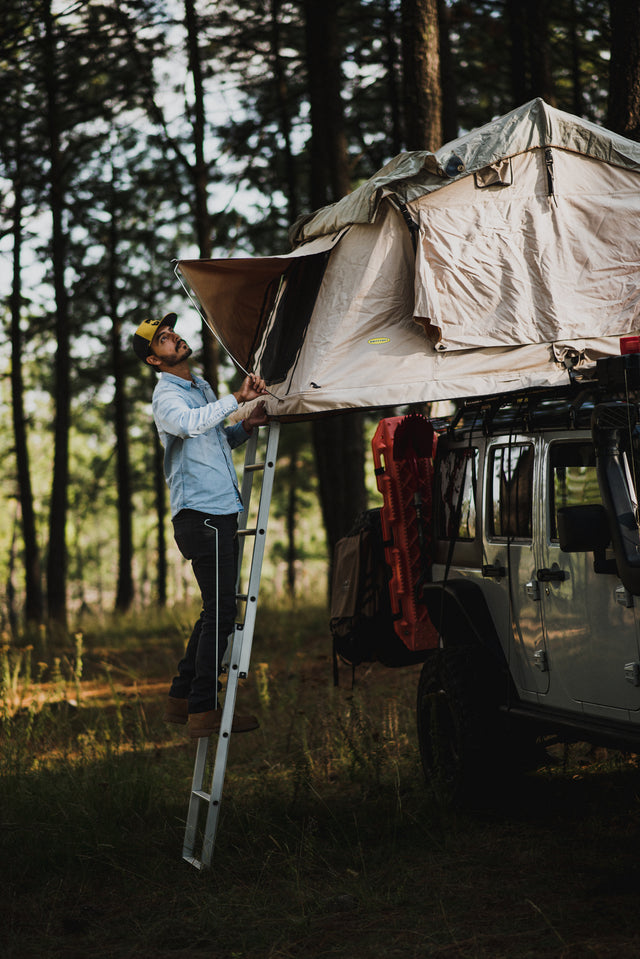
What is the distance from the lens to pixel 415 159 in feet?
21.3

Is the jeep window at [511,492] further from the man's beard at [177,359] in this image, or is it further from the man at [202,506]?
the man's beard at [177,359]

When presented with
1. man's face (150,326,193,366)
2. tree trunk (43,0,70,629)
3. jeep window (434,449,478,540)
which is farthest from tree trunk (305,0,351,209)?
man's face (150,326,193,366)

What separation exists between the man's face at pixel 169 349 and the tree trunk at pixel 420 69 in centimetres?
486

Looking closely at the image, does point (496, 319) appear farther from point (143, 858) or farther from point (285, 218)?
point (285, 218)

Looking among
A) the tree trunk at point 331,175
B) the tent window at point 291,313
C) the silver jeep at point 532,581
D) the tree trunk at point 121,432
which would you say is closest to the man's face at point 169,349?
the tent window at point 291,313

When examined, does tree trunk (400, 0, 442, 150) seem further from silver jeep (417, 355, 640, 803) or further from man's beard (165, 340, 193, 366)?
man's beard (165, 340, 193, 366)

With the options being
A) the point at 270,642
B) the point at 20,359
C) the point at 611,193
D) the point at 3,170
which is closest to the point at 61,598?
the point at 20,359

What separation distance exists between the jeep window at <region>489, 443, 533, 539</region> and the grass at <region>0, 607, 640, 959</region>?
6.03ft

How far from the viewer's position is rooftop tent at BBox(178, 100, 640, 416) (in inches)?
245

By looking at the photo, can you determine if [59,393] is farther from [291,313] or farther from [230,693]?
[230,693]

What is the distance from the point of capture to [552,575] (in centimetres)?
603

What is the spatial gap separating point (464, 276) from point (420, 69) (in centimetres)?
510

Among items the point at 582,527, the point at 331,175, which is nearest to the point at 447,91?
the point at 331,175

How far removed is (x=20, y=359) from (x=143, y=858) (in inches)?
692
